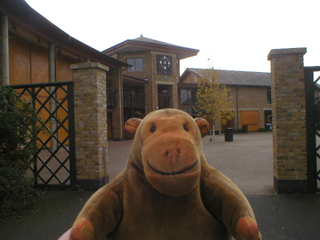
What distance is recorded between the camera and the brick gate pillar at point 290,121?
16.0 feet

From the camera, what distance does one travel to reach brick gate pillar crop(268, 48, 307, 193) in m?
4.89

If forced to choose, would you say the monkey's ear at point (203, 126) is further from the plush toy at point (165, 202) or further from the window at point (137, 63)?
the window at point (137, 63)

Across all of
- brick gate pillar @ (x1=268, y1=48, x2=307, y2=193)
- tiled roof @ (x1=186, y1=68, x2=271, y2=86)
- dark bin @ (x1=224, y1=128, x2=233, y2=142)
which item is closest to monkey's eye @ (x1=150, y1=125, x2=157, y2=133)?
brick gate pillar @ (x1=268, y1=48, x2=307, y2=193)

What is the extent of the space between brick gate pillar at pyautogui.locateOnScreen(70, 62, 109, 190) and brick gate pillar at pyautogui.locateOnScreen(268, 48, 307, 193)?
12.6 ft

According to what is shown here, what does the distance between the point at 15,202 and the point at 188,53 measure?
69.0 ft

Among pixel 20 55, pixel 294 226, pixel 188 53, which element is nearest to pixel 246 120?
pixel 188 53

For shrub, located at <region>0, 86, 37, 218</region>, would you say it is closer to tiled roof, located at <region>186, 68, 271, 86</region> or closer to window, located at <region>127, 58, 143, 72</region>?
window, located at <region>127, 58, 143, 72</region>

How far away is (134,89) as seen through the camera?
77.9 feet

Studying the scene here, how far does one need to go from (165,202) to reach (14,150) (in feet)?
13.9

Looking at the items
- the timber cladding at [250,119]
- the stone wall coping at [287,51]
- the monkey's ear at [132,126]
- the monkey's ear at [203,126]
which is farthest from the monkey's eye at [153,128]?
the timber cladding at [250,119]

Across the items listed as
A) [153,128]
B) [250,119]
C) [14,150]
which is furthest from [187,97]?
[153,128]

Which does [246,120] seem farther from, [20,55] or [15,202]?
[15,202]

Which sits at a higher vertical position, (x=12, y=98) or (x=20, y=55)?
(x=20, y=55)

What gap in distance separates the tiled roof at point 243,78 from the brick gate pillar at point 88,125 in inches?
930
